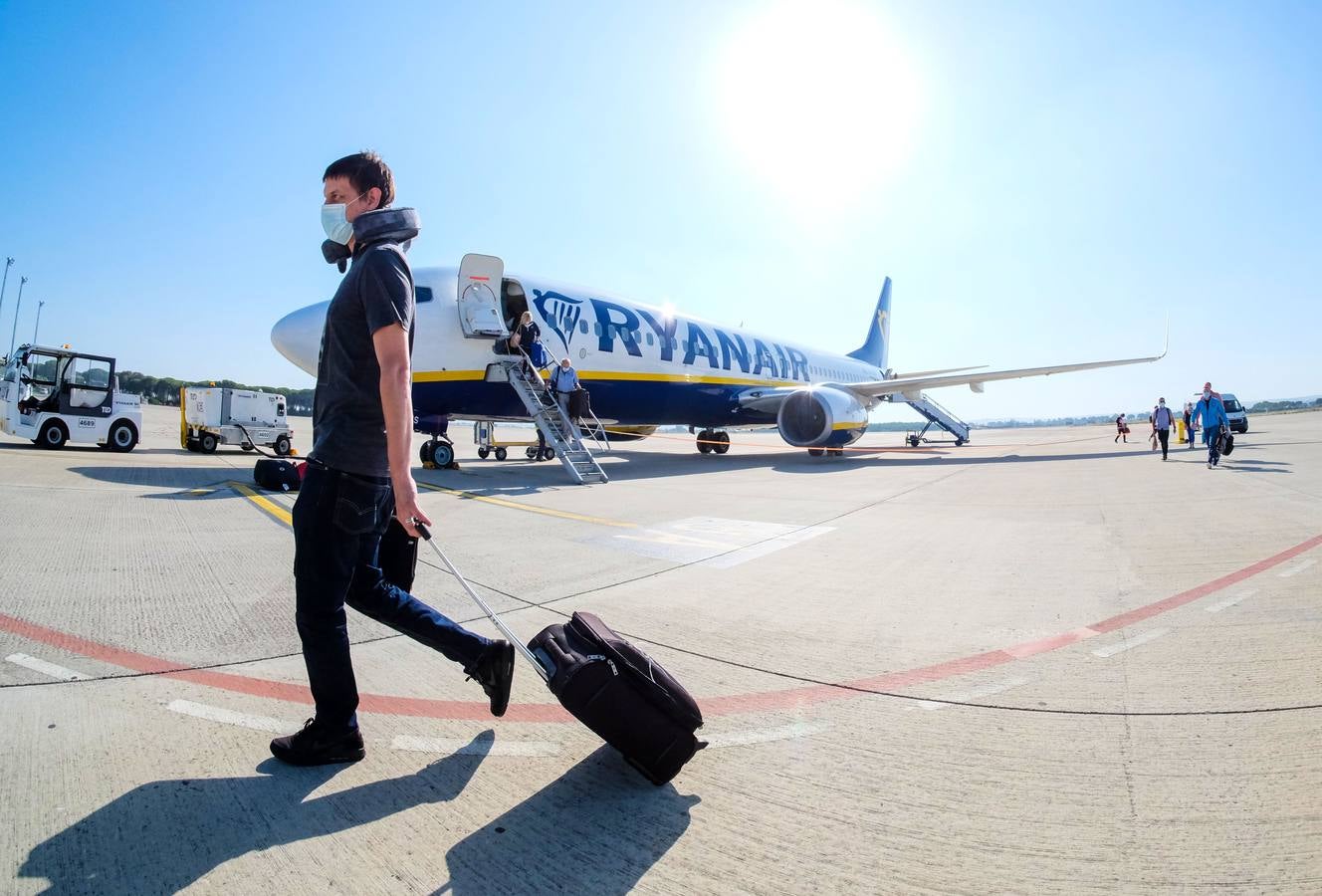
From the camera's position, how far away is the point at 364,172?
224 cm

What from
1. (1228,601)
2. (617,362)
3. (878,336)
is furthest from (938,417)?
(1228,601)

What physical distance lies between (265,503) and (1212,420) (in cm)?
1646

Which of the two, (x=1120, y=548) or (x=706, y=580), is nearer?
(x=706, y=580)

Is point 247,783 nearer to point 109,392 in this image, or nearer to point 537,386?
point 537,386

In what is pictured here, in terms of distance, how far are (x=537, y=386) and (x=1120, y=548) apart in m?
9.39

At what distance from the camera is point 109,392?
1492cm

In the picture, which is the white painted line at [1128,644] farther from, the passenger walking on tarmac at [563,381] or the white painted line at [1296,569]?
the passenger walking on tarmac at [563,381]

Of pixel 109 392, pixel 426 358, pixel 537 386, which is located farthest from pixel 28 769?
pixel 109 392

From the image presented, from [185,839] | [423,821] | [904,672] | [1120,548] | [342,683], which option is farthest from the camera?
[1120,548]

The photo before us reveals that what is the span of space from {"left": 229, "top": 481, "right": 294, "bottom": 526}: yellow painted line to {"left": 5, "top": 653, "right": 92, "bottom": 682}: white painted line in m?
2.67

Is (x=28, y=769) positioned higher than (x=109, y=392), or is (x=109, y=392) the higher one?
(x=109, y=392)

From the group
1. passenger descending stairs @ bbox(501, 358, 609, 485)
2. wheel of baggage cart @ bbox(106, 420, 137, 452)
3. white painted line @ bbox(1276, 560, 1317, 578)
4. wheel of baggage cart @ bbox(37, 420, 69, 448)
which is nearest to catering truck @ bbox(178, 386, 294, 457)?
wheel of baggage cart @ bbox(106, 420, 137, 452)

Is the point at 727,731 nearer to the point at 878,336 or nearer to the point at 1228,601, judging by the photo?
the point at 1228,601

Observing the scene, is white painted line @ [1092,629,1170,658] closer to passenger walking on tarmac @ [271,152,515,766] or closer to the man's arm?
passenger walking on tarmac @ [271,152,515,766]
